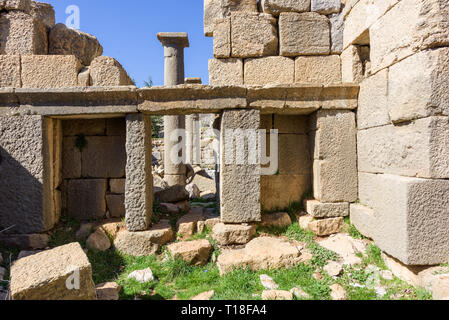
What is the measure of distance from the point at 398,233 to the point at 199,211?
3299 mm

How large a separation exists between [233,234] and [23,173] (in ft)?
11.2

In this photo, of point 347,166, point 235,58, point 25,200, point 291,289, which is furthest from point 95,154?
point 347,166

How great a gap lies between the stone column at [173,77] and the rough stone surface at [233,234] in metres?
4.09

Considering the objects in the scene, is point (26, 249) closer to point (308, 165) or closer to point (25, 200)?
point (25, 200)

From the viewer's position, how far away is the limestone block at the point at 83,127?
15.4ft

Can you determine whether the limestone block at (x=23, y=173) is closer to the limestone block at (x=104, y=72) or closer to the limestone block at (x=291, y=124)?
the limestone block at (x=104, y=72)


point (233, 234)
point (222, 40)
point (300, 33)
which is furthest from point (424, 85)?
point (233, 234)

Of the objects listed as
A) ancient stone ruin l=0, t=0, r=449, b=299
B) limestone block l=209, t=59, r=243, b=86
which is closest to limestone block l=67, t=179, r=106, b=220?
ancient stone ruin l=0, t=0, r=449, b=299

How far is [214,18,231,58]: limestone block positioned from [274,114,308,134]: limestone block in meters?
1.45

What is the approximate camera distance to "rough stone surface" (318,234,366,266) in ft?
11.8

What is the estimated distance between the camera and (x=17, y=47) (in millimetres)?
4184

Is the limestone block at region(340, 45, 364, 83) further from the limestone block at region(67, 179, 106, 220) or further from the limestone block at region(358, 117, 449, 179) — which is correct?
the limestone block at region(67, 179, 106, 220)

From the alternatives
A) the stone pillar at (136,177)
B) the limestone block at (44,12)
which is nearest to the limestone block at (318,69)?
the stone pillar at (136,177)

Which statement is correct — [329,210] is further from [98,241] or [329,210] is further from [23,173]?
[23,173]
